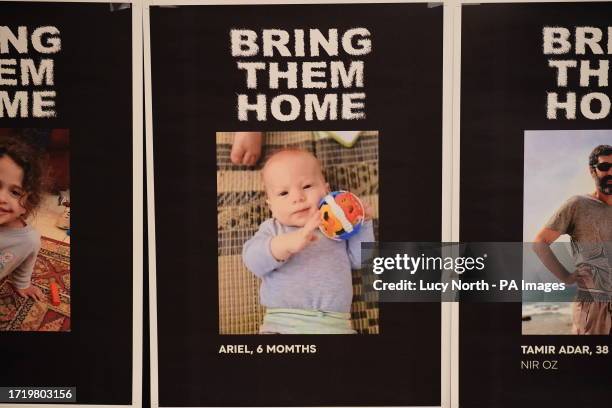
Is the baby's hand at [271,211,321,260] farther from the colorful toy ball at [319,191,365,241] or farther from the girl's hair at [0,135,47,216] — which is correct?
the girl's hair at [0,135,47,216]

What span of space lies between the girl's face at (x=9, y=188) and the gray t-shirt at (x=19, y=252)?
0.13 ft

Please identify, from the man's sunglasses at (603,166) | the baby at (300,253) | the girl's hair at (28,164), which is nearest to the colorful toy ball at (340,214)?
the baby at (300,253)

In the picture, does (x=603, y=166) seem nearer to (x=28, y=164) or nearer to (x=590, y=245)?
(x=590, y=245)

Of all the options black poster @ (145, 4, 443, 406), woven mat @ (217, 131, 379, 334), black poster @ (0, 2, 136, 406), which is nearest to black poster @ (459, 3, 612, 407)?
black poster @ (145, 4, 443, 406)

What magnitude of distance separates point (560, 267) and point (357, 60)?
0.80 m

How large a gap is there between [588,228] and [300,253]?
0.80 metres

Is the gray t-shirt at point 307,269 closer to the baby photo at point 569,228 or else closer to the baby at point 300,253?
the baby at point 300,253

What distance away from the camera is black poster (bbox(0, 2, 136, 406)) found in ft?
5.73

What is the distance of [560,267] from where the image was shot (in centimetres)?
177

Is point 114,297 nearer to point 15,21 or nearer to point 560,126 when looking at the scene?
point 15,21

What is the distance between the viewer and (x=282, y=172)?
1.76 meters

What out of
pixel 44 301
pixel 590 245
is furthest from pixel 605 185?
pixel 44 301

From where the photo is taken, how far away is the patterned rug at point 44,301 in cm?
178

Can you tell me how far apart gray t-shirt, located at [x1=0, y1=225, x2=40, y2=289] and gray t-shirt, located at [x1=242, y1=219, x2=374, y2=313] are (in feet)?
1.92
